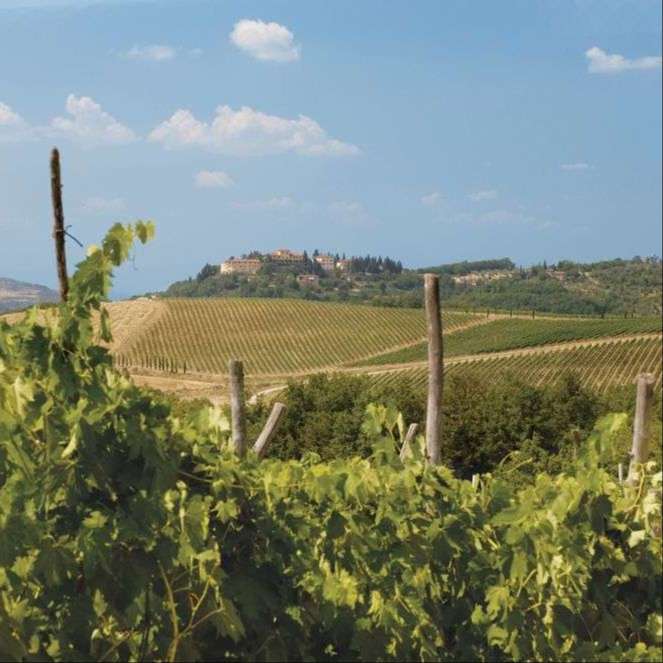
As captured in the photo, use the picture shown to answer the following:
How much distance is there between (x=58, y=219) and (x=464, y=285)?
12967 centimetres

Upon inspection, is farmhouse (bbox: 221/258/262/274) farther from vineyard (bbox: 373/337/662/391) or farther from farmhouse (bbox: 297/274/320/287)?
vineyard (bbox: 373/337/662/391)

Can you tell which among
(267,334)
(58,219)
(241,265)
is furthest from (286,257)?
(58,219)

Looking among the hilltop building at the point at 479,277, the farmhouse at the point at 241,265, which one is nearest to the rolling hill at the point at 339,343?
the hilltop building at the point at 479,277

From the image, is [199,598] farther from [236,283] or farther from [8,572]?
[236,283]

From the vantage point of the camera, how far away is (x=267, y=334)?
70.8m

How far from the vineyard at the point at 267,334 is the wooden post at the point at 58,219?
5241cm

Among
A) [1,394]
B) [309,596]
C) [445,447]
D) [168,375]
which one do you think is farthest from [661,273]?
[168,375]

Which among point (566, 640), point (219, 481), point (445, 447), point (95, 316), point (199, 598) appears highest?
point (95, 316)

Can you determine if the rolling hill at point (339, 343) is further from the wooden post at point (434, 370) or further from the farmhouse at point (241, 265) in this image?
the farmhouse at point (241, 265)

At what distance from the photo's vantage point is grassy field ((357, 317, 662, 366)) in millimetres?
60125

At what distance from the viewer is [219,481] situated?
2480 millimetres

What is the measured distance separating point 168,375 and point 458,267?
114m

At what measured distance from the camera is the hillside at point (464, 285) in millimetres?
94938

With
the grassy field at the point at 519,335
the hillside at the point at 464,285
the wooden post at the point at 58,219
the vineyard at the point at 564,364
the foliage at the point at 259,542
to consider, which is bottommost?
the vineyard at the point at 564,364
